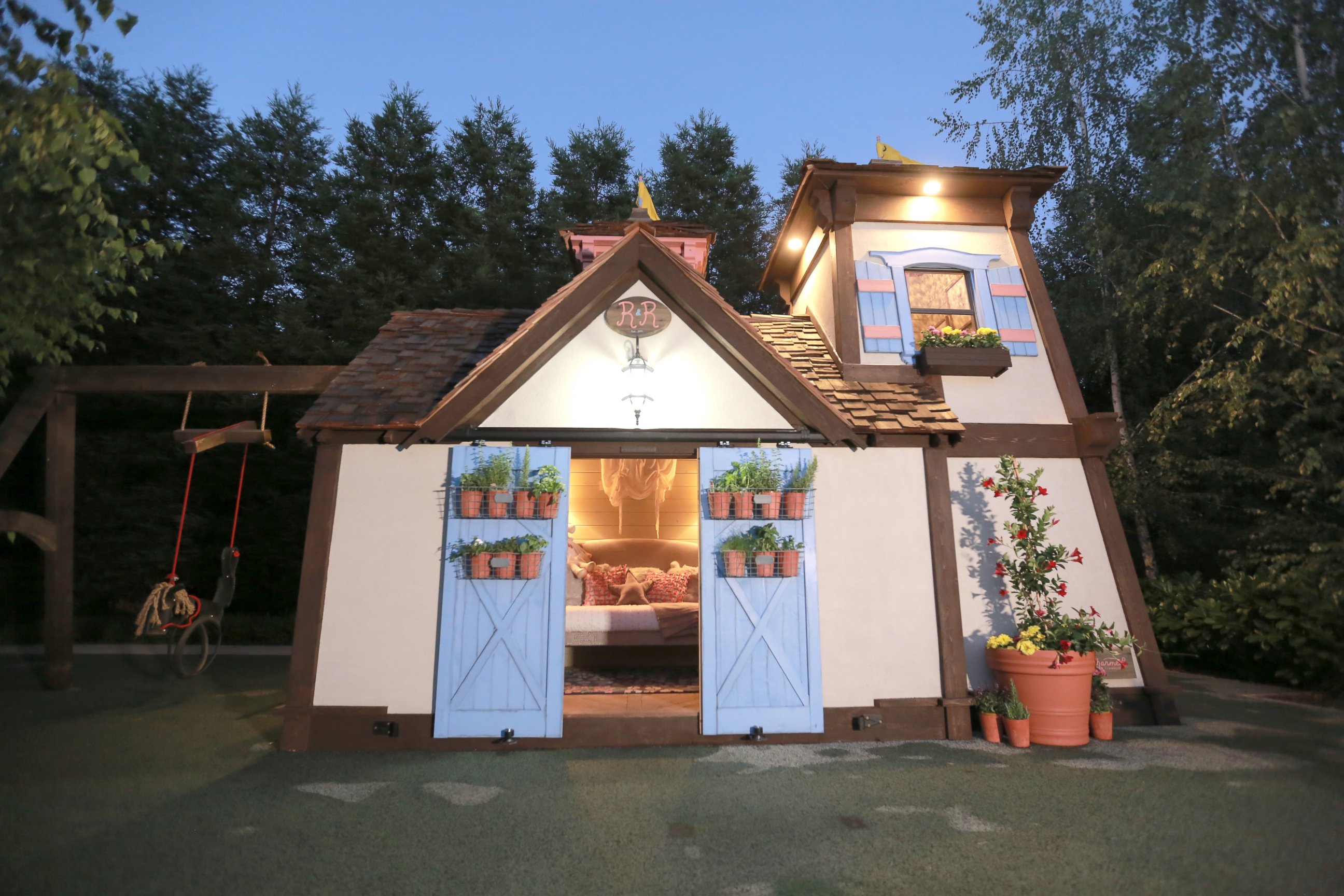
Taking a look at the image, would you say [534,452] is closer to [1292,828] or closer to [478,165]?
[1292,828]

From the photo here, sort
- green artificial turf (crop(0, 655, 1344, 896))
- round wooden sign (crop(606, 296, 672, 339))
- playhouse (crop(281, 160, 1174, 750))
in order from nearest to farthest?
green artificial turf (crop(0, 655, 1344, 896)) < playhouse (crop(281, 160, 1174, 750)) < round wooden sign (crop(606, 296, 672, 339))

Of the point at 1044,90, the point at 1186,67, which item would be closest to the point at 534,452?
the point at 1186,67

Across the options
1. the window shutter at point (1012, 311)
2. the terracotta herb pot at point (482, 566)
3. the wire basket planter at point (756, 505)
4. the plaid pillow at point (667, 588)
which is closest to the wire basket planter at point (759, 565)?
the wire basket planter at point (756, 505)

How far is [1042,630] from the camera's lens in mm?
6348

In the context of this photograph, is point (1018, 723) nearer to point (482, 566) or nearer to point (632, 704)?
point (632, 704)

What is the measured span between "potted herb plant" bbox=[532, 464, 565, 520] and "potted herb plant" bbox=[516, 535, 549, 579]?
0.26 meters

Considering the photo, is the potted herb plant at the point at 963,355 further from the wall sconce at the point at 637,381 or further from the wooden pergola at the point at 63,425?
the wooden pergola at the point at 63,425

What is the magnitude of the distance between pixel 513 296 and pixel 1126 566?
14.1 meters

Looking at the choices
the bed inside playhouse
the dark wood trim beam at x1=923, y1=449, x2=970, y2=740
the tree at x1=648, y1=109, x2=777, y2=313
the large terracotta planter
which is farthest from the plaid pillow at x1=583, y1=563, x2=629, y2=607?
the tree at x1=648, y1=109, x2=777, y2=313

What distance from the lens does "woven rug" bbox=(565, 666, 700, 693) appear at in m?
7.74

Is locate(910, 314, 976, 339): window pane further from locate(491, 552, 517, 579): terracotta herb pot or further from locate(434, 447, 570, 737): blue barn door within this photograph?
locate(491, 552, 517, 579): terracotta herb pot

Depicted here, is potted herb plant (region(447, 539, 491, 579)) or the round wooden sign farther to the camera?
the round wooden sign

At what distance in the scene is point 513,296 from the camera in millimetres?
17531

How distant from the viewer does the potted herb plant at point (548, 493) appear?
6297 mm
